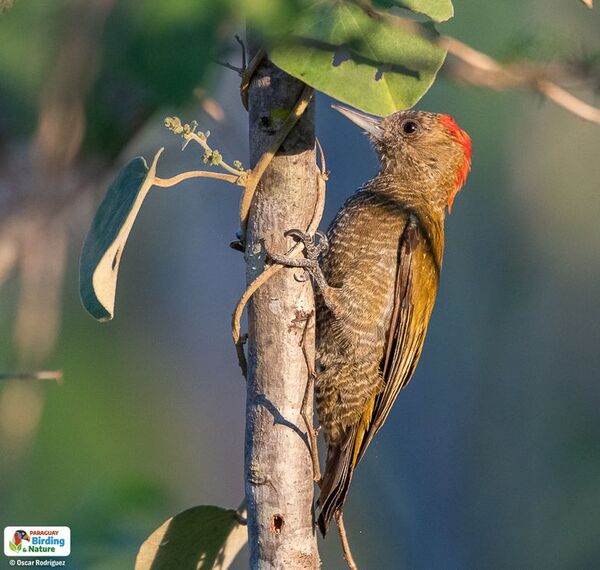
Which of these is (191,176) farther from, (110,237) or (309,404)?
(309,404)

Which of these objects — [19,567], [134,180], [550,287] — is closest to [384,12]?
[134,180]

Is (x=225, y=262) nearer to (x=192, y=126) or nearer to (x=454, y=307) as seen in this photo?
(x=454, y=307)

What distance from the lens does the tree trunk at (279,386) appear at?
6.35ft

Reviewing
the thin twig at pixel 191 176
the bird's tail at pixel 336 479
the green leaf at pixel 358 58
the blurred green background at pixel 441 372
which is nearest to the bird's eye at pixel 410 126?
the blurred green background at pixel 441 372

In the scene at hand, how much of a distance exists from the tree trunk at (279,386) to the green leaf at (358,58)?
308mm

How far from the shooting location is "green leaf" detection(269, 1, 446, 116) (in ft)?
4.75

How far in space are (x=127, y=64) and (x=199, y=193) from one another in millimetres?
4510

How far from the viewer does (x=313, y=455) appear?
197 cm

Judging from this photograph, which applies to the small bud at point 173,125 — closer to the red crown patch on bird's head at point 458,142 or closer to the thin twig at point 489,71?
the thin twig at point 489,71

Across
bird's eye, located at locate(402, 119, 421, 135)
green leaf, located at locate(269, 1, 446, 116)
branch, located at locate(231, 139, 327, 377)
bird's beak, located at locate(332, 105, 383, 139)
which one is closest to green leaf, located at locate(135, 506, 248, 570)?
branch, located at locate(231, 139, 327, 377)

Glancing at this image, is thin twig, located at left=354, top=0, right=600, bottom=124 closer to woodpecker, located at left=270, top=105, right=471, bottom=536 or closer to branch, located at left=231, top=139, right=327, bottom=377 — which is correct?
branch, located at left=231, top=139, right=327, bottom=377

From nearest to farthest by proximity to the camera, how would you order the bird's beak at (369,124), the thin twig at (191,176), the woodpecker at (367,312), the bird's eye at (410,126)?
1. the thin twig at (191,176)
2. the woodpecker at (367,312)
3. the bird's beak at (369,124)
4. the bird's eye at (410,126)

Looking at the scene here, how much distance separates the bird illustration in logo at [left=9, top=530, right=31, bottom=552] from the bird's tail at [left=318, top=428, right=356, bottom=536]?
3.40ft

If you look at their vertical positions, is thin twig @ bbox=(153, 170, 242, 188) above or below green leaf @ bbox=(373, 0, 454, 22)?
below
